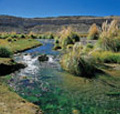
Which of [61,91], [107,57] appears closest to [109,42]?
[107,57]

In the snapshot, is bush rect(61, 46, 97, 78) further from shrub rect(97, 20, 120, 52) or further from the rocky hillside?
the rocky hillside

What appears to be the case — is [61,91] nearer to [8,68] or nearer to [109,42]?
[8,68]

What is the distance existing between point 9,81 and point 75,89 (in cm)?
319

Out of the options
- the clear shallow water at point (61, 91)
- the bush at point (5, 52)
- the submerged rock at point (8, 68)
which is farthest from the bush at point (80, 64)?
the bush at point (5, 52)

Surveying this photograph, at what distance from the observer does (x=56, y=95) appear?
7.93 m

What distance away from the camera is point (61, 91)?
331 inches

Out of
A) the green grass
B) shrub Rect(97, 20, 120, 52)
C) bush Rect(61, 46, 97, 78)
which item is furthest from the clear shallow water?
shrub Rect(97, 20, 120, 52)

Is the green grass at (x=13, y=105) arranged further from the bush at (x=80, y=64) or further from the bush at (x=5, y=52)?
the bush at (x=5, y=52)

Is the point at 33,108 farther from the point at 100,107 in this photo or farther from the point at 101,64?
the point at 101,64

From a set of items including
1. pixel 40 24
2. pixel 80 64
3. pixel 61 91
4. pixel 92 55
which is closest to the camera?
pixel 61 91

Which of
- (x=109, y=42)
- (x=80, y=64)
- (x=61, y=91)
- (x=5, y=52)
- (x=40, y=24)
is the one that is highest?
(x=40, y=24)

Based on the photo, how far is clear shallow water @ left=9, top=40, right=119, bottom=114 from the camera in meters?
6.81

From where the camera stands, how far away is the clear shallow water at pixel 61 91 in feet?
22.3

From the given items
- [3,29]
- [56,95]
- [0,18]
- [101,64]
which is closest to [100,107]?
[56,95]
